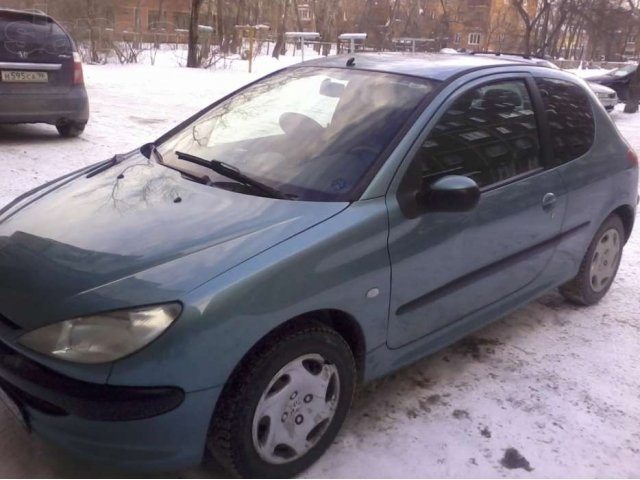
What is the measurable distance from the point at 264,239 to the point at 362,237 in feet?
1.35

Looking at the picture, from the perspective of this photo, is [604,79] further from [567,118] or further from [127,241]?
[127,241]

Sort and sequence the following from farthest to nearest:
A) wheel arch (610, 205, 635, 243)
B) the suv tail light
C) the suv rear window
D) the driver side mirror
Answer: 1. the suv tail light
2. the suv rear window
3. wheel arch (610, 205, 635, 243)
4. the driver side mirror

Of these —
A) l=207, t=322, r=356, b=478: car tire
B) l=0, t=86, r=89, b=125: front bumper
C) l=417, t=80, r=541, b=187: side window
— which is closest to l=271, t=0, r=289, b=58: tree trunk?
l=0, t=86, r=89, b=125: front bumper

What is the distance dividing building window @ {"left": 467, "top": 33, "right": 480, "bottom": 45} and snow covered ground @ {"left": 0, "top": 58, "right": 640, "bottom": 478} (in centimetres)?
5342

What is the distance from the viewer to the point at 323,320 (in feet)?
8.16

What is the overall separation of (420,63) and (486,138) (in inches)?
21.3

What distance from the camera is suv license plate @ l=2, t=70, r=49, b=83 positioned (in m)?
6.85

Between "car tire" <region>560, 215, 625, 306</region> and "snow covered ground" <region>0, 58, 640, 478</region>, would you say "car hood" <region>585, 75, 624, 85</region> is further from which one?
"car tire" <region>560, 215, 625, 306</region>

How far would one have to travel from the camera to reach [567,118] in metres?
3.67

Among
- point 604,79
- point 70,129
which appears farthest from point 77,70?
point 604,79

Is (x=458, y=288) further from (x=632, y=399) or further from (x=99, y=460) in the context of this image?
(x=99, y=460)

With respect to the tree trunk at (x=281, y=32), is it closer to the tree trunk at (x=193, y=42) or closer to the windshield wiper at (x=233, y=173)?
the tree trunk at (x=193, y=42)

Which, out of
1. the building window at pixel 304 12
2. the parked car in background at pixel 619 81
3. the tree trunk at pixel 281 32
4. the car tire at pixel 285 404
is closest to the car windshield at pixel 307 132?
the car tire at pixel 285 404

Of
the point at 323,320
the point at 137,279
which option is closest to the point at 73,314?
the point at 137,279
